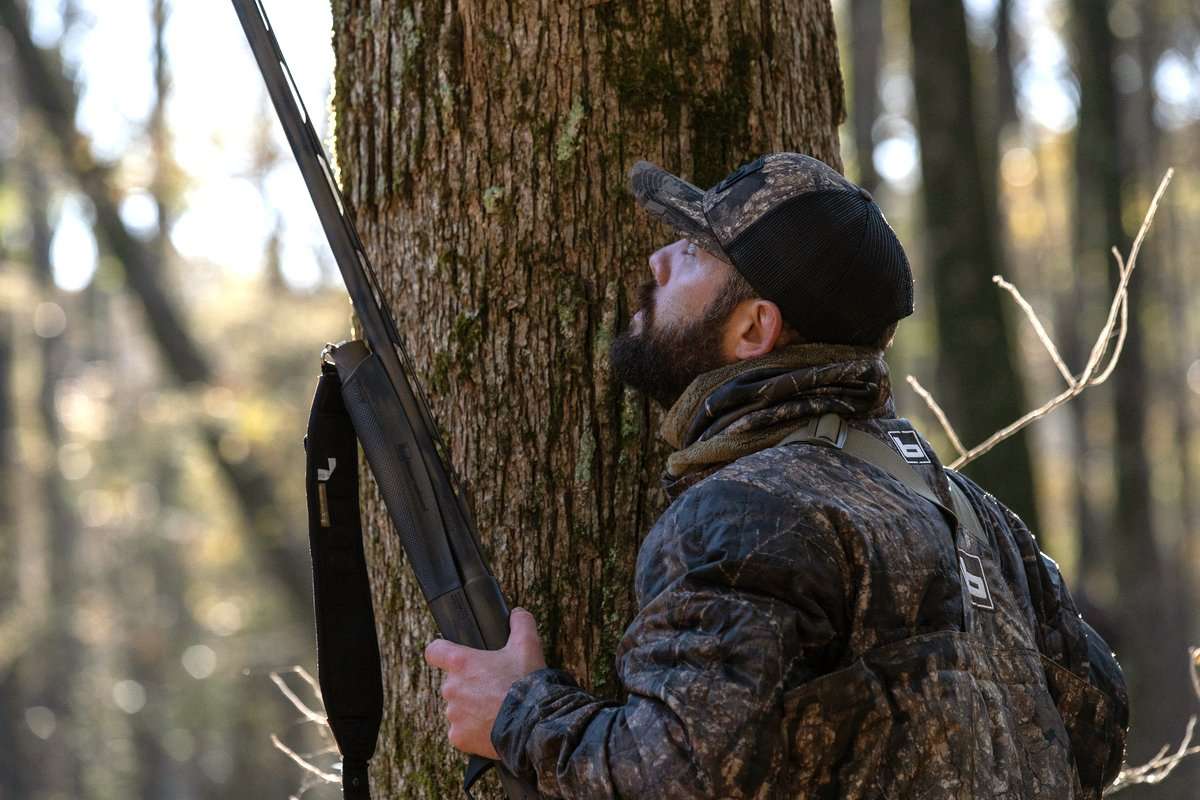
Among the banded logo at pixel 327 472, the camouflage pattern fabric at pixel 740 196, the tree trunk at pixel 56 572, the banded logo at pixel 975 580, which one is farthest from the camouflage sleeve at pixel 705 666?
the tree trunk at pixel 56 572

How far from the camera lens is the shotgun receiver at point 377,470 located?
2434 mm

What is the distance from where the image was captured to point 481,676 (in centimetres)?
229

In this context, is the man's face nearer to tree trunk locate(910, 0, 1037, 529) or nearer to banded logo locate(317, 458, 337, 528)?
banded logo locate(317, 458, 337, 528)

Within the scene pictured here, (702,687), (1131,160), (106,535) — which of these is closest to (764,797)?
(702,687)

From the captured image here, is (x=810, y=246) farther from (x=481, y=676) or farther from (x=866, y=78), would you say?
A: (x=866, y=78)

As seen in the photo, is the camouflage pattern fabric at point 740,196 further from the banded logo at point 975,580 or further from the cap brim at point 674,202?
the banded logo at point 975,580

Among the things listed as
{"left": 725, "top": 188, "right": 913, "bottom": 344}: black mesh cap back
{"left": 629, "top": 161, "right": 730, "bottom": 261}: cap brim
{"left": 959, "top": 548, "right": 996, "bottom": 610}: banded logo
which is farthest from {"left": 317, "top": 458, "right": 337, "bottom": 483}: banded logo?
{"left": 959, "top": 548, "right": 996, "bottom": 610}: banded logo

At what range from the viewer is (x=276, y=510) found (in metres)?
10.8

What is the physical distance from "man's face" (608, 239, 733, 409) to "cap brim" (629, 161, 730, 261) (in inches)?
1.8

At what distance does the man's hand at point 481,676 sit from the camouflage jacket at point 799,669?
0.06 m

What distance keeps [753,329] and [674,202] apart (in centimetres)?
32

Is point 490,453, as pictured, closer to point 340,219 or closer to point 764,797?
point 340,219

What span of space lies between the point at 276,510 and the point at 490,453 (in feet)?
27.2

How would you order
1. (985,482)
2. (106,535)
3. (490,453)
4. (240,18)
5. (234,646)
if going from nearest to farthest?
1. (240,18)
2. (490,453)
3. (985,482)
4. (234,646)
5. (106,535)
